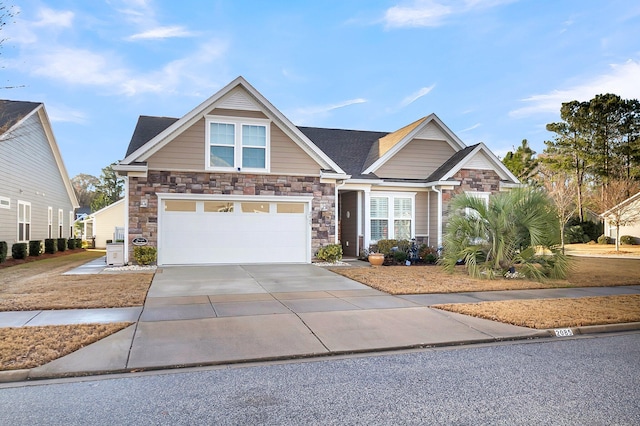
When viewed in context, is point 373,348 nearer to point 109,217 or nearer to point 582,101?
point 109,217

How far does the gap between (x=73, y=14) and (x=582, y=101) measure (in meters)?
38.1

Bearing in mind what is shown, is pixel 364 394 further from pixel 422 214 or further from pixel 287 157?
pixel 422 214

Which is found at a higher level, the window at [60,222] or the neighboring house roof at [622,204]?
the neighboring house roof at [622,204]

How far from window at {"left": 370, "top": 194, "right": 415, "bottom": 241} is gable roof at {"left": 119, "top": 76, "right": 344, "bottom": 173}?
104 inches

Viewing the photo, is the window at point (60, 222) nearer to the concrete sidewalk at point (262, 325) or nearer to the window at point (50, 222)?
the window at point (50, 222)

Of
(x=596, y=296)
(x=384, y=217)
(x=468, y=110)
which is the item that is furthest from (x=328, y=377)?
(x=468, y=110)

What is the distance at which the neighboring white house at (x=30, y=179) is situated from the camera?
1786cm

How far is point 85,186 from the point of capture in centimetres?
6456

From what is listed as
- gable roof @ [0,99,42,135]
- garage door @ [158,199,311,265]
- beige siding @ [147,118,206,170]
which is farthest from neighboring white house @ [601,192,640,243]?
gable roof @ [0,99,42,135]

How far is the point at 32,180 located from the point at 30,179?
33 cm

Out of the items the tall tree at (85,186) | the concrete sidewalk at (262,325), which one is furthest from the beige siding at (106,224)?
the tall tree at (85,186)

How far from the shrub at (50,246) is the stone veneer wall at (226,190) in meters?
11.1

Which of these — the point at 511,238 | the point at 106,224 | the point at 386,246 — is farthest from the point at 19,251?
the point at 511,238

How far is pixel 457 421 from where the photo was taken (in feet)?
12.2
